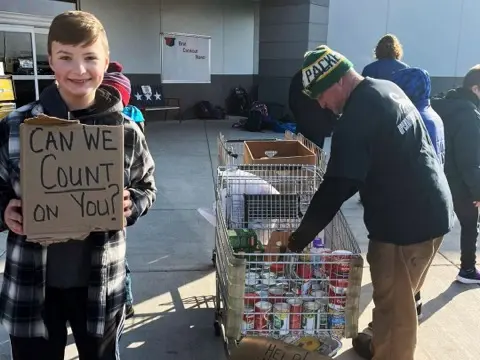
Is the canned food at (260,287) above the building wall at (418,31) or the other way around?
the other way around

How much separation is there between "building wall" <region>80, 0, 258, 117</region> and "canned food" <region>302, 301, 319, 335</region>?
11489mm

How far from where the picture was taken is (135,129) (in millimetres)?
2037

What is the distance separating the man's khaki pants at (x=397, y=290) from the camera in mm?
2627

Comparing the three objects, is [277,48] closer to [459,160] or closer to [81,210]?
[459,160]

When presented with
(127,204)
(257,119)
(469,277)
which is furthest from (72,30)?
(257,119)

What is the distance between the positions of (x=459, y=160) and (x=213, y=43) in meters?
11.2

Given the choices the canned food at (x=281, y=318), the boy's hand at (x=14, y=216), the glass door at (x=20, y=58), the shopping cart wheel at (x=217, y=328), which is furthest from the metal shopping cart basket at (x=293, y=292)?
the glass door at (x=20, y=58)

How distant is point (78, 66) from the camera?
1.79 meters

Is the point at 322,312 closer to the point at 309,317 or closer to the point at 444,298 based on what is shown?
the point at 309,317

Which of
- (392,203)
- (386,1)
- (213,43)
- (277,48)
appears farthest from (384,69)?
(213,43)

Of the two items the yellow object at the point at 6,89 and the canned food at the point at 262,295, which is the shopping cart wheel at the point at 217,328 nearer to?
the canned food at the point at 262,295

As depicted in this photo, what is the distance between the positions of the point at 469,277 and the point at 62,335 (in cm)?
345

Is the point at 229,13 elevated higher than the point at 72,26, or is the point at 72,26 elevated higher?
the point at 229,13

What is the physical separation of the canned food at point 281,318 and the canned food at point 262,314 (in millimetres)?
35
